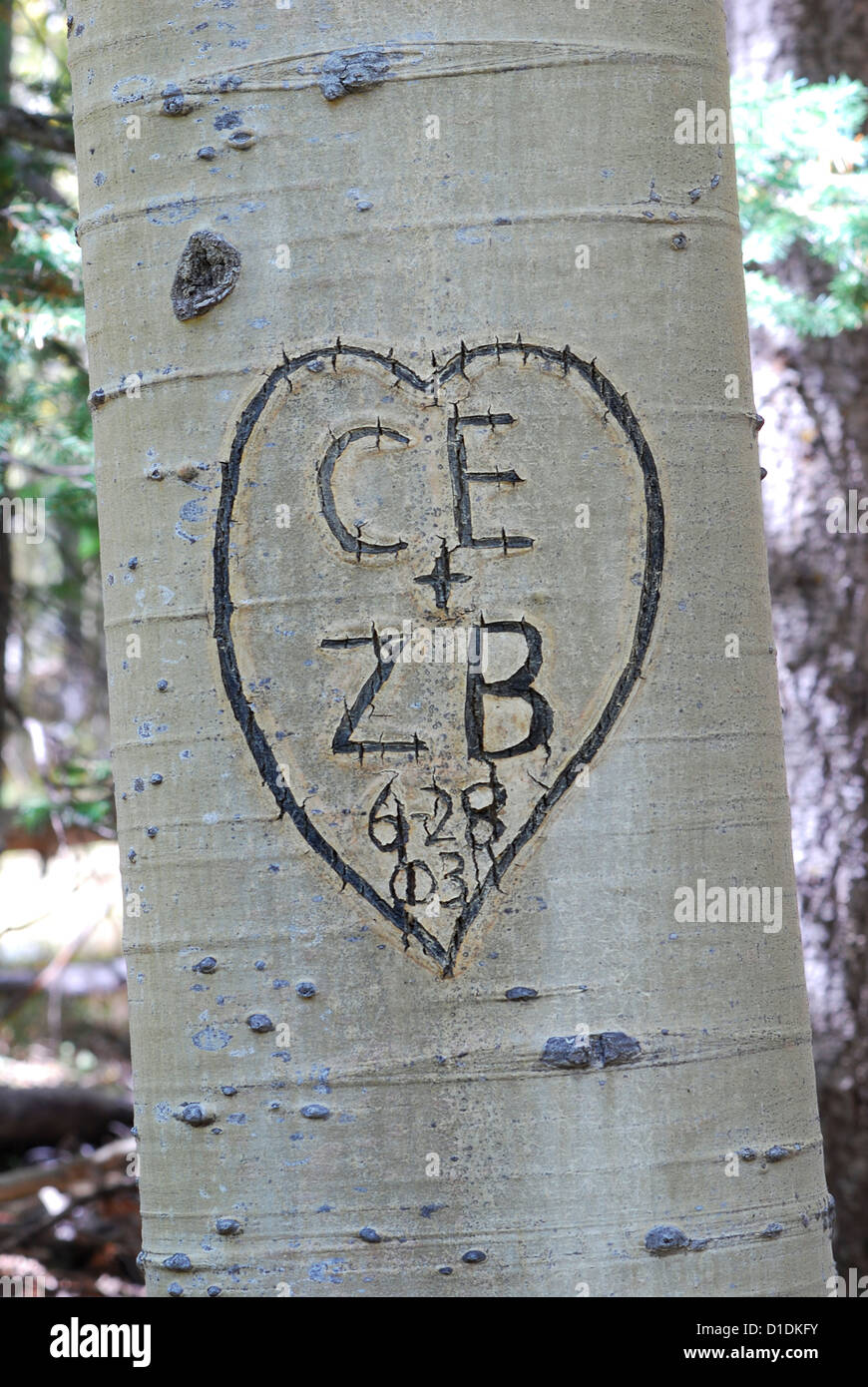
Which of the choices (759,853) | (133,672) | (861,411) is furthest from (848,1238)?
(133,672)

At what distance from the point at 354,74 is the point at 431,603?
1.66ft

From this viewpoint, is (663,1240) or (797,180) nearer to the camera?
(663,1240)

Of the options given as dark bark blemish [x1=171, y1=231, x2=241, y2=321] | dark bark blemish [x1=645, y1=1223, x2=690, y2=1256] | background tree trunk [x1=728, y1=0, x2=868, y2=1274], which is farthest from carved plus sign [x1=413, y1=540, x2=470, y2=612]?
background tree trunk [x1=728, y1=0, x2=868, y2=1274]

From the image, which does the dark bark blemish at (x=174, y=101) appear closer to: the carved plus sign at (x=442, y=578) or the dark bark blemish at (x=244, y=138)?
the dark bark blemish at (x=244, y=138)

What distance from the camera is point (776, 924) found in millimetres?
1251

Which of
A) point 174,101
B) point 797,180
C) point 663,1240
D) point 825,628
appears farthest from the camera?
point 825,628

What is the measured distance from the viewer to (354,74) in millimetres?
1211

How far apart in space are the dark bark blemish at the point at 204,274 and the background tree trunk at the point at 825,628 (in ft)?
7.35

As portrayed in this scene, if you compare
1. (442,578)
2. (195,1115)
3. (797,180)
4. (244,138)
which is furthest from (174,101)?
(797,180)

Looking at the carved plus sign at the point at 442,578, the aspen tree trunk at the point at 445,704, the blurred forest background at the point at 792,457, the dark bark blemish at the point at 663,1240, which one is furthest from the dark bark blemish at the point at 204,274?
the blurred forest background at the point at 792,457

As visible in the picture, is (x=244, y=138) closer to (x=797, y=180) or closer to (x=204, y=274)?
(x=204, y=274)

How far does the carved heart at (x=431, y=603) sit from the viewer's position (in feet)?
3.93
